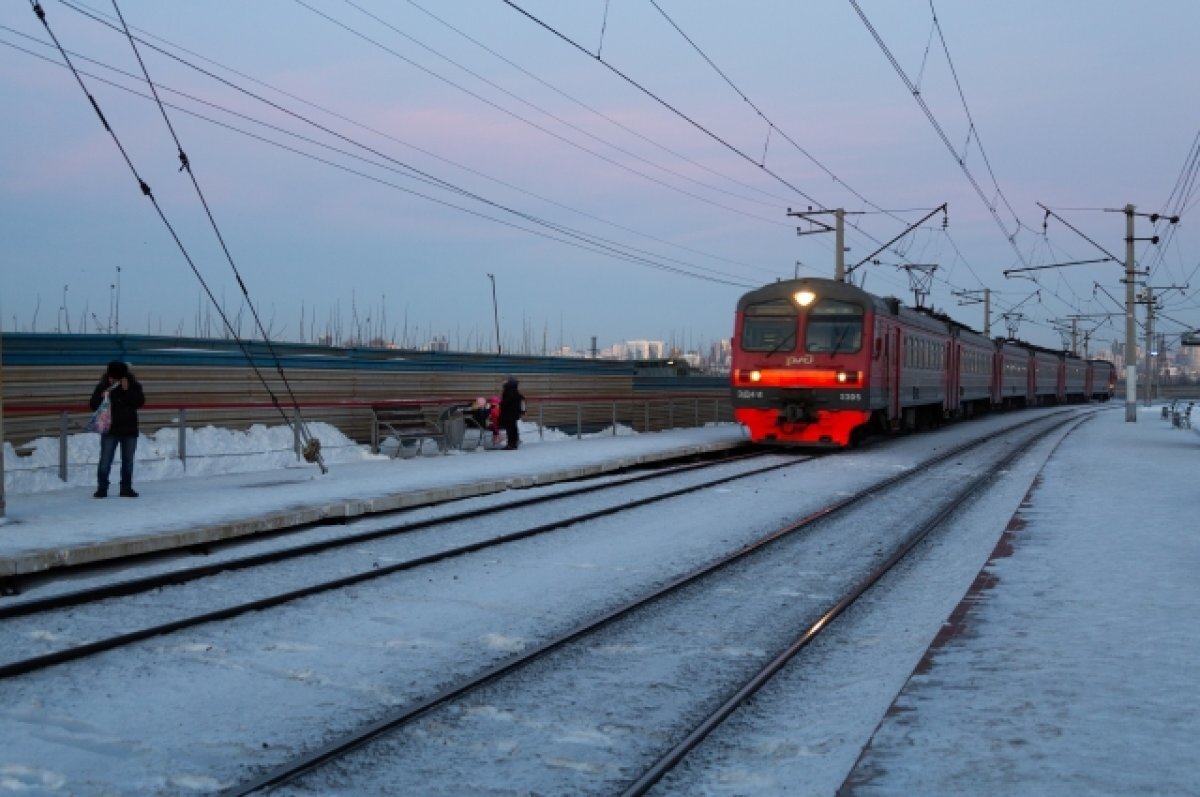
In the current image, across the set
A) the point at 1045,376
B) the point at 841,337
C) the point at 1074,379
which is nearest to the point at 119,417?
the point at 841,337

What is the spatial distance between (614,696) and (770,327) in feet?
57.4

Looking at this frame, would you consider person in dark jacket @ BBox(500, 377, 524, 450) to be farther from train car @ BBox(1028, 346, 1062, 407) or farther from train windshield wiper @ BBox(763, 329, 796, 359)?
train car @ BBox(1028, 346, 1062, 407)

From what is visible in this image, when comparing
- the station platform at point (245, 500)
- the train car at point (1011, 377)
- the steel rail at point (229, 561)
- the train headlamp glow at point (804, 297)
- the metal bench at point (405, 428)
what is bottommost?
the steel rail at point (229, 561)

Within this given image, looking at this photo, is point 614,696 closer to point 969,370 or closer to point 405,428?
point 405,428

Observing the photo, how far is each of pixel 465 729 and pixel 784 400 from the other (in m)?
17.4

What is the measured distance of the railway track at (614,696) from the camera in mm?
4539

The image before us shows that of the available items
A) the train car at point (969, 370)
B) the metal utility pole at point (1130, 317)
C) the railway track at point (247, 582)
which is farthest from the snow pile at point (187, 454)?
the metal utility pole at point (1130, 317)

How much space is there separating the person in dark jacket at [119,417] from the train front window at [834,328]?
44.8ft

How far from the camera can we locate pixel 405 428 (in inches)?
793

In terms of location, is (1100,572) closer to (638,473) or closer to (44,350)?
(638,473)

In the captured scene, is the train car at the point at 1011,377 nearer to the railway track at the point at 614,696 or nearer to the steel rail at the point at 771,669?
the steel rail at the point at 771,669

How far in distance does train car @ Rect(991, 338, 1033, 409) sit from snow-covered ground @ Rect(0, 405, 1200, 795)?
1257 inches

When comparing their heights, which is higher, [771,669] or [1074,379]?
[1074,379]

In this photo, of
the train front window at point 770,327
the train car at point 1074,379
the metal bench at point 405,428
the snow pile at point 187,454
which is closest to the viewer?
the snow pile at point 187,454
